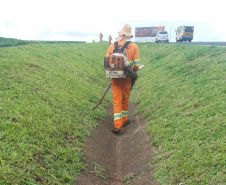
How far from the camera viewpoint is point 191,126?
388cm

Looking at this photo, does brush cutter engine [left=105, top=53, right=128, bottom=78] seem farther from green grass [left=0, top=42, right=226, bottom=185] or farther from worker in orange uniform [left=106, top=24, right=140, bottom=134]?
green grass [left=0, top=42, right=226, bottom=185]

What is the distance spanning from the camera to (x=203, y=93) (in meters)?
4.95

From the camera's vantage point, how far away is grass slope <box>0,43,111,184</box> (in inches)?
112

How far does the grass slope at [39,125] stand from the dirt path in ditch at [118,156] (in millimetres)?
218

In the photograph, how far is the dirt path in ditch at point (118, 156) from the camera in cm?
346

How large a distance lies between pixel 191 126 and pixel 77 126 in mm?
2419

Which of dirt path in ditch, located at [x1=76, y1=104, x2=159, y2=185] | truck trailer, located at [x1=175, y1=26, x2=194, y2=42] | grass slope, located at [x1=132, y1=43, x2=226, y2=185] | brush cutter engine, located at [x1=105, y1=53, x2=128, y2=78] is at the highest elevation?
truck trailer, located at [x1=175, y1=26, x2=194, y2=42]

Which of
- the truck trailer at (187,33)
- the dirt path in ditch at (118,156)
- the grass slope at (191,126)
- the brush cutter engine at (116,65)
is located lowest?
the dirt path in ditch at (118,156)

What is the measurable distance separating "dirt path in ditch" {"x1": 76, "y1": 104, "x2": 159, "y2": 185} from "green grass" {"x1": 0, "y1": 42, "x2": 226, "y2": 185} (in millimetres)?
176

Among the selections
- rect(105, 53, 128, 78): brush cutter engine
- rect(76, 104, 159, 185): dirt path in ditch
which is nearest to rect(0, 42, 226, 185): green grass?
rect(76, 104, 159, 185): dirt path in ditch

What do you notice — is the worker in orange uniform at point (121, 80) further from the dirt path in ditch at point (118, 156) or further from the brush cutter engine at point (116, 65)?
the dirt path in ditch at point (118, 156)

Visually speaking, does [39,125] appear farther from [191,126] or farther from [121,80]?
[191,126]

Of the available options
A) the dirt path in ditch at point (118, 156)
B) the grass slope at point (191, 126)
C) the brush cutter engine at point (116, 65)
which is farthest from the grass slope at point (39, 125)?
the grass slope at point (191, 126)

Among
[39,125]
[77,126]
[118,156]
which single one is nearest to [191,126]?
[118,156]
